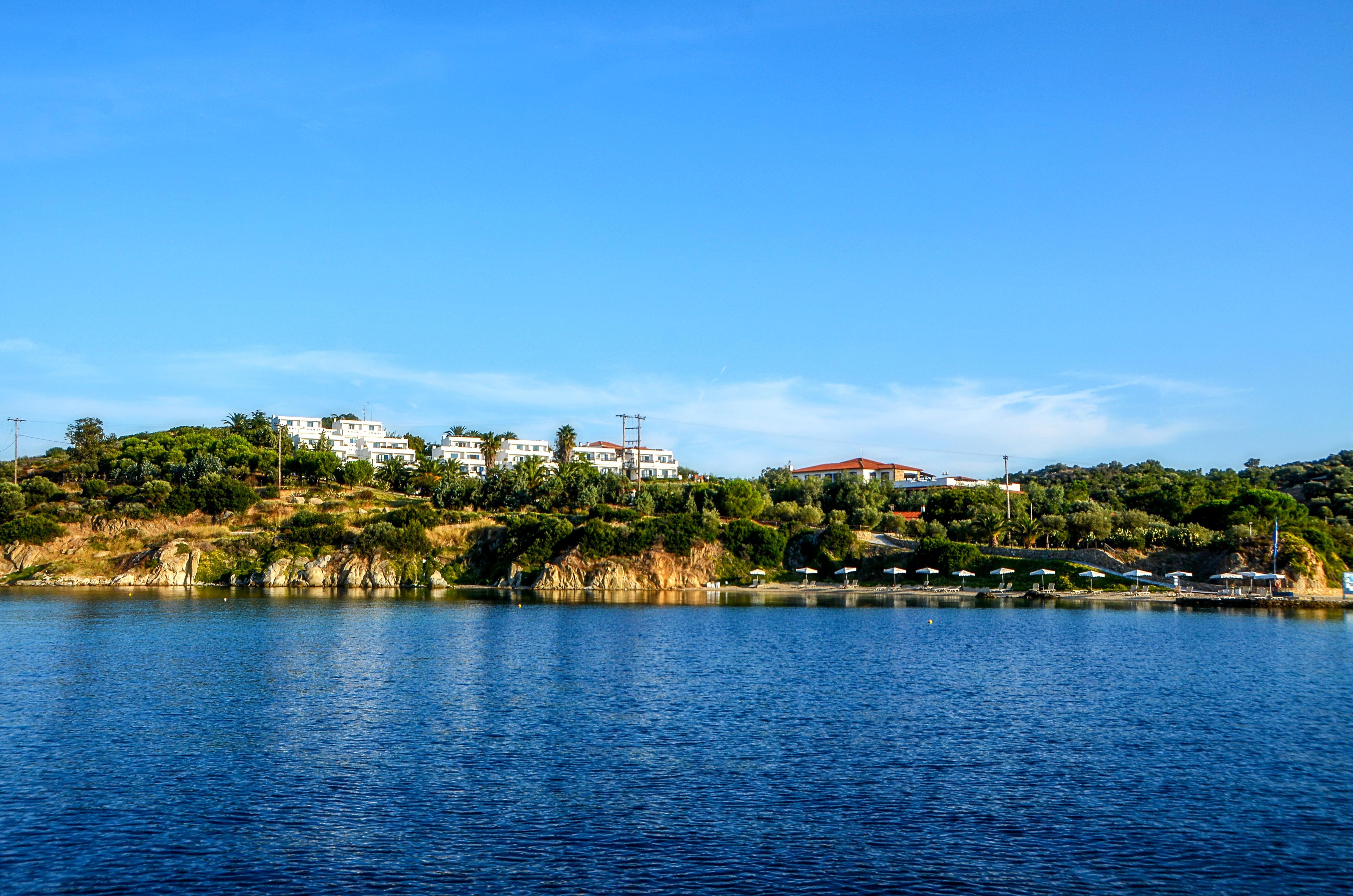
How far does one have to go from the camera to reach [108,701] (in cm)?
4384

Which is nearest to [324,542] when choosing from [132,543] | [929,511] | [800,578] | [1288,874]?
[132,543]

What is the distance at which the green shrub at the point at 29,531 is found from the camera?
131625mm

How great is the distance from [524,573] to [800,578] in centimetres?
3571

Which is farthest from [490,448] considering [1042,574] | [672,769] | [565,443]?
[672,769]

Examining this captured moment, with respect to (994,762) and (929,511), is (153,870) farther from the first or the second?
(929,511)

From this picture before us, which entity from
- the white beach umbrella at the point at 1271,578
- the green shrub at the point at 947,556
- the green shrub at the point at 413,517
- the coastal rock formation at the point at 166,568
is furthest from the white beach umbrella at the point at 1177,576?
the coastal rock formation at the point at 166,568

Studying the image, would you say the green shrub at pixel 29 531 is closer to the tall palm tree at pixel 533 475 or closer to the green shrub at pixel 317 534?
the green shrub at pixel 317 534

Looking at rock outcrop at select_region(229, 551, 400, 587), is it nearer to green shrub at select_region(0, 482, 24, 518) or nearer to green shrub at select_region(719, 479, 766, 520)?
green shrub at select_region(0, 482, 24, 518)

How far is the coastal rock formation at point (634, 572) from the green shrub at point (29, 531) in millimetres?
66579

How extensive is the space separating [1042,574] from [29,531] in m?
129

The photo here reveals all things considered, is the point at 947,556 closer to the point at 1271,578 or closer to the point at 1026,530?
the point at 1026,530

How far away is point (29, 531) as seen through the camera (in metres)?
132

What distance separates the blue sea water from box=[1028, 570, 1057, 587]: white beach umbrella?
44.3 m

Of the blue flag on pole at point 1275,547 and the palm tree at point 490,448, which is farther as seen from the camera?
the palm tree at point 490,448
